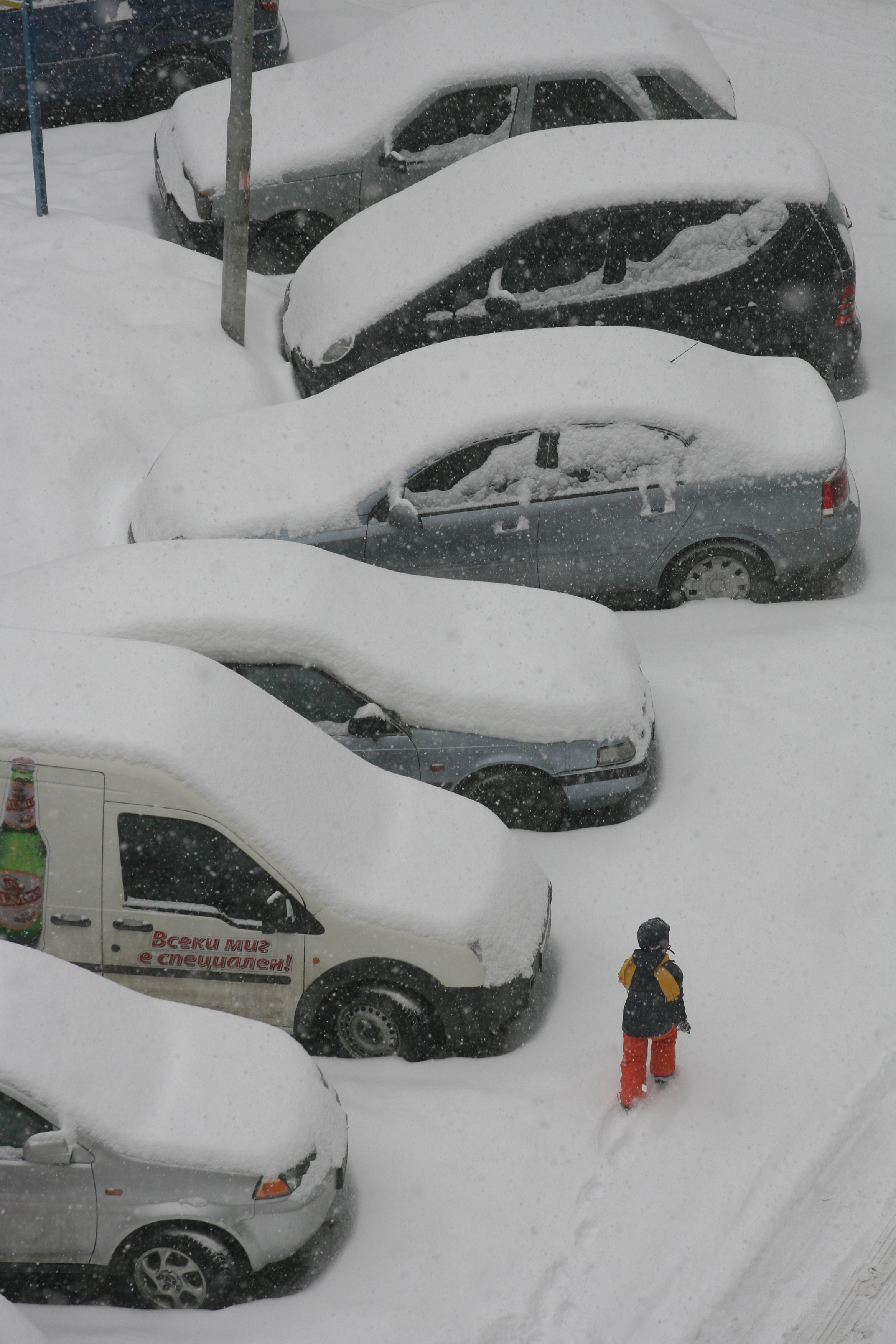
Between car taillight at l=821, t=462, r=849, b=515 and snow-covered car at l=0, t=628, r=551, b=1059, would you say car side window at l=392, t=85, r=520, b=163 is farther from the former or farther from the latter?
snow-covered car at l=0, t=628, r=551, b=1059

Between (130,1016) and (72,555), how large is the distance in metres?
3.16

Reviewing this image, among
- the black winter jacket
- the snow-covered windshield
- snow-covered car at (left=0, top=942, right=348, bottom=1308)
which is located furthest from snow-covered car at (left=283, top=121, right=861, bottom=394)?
snow-covered car at (left=0, top=942, right=348, bottom=1308)

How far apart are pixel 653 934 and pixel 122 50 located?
10.6 metres

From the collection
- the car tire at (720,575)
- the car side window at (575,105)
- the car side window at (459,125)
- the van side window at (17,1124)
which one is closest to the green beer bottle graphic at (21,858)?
the van side window at (17,1124)

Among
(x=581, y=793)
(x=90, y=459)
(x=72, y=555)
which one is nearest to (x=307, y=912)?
(x=581, y=793)

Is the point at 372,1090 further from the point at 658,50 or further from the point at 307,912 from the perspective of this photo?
the point at 658,50

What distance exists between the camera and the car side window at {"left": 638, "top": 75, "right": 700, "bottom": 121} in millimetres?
11211

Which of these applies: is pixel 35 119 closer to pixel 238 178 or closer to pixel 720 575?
pixel 238 178

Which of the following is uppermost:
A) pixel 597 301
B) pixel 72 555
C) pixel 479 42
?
pixel 479 42

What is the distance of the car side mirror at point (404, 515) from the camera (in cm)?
823

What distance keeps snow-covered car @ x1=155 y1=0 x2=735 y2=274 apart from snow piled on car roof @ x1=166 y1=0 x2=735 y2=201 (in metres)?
0.01

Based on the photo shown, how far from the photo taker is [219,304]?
10.9 m

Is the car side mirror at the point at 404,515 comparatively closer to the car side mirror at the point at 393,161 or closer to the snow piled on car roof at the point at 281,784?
the snow piled on car roof at the point at 281,784

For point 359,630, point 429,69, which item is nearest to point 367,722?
point 359,630
